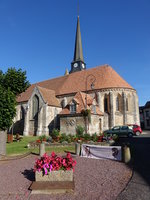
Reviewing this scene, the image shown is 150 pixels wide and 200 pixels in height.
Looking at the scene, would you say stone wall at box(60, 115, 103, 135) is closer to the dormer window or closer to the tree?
the dormer window

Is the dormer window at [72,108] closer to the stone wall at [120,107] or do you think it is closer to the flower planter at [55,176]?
the stone wall at [120,107]

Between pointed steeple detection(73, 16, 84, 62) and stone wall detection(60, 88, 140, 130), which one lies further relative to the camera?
pointed steeple detection(73, 16, 84, 62)

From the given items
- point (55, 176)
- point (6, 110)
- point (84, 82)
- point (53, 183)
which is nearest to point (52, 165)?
point (55, 176)

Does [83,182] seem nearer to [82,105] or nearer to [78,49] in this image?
[82,105]

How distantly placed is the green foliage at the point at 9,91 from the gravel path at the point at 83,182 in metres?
4.92

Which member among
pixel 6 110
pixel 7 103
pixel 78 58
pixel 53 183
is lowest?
pixel 53 183

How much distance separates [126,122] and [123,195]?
26.9m

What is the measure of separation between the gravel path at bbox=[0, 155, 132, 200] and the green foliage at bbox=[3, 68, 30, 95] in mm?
9590

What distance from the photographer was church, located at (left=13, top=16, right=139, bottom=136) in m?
25.5

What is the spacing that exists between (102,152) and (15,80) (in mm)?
11327

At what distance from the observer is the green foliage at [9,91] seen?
1200 centimetres

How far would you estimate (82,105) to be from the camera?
25094mm

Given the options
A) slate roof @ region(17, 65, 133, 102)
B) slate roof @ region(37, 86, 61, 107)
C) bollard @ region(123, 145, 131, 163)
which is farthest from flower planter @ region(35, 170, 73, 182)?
slate roof @ region(17, 65, 133, 102)

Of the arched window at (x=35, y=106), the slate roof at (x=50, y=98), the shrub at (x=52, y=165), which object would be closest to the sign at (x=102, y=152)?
the shrub at (x=52, y=165)
